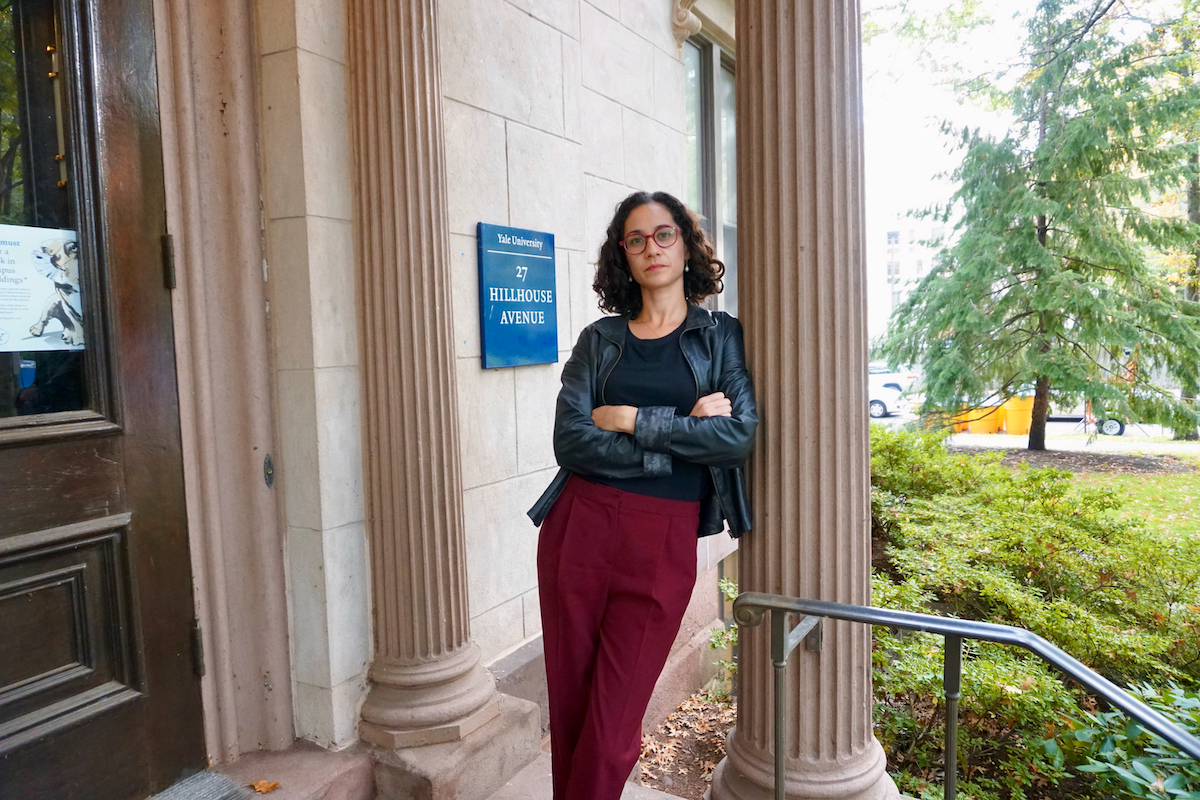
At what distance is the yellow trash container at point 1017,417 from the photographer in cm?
1942

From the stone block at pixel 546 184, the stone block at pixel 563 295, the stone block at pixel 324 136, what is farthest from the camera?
the stone block at pixel 563 295

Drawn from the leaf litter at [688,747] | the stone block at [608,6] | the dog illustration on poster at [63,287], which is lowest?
the leaf litter at [688,747]

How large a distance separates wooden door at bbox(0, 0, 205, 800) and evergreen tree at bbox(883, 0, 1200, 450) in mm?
12220

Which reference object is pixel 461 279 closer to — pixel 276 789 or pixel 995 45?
pixel 276 789

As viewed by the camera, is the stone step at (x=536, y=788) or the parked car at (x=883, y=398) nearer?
the stone step at (x=536, y=788)

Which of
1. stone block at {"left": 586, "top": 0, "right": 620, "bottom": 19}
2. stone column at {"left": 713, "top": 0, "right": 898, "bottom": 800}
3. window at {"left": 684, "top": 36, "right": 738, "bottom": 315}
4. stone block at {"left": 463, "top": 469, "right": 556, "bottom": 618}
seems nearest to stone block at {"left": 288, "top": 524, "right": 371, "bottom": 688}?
stone block at {"left": 463, "top": 469, "right": 556, "bottom": 618}

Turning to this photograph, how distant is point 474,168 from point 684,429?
2.20 metres

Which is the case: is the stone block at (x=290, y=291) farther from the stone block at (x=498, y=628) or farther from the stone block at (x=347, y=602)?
the stone block at (x=498, y=628)

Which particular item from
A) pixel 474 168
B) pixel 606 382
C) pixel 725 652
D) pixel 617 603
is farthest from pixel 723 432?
pixel 725 652

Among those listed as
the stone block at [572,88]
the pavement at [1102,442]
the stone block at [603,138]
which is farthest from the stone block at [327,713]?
the pavement at [1102,442]

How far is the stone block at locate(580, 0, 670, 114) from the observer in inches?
185

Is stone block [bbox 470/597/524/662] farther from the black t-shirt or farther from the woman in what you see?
the black t-shirt

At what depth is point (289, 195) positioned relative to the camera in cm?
282

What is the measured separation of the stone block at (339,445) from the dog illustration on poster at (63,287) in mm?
774
